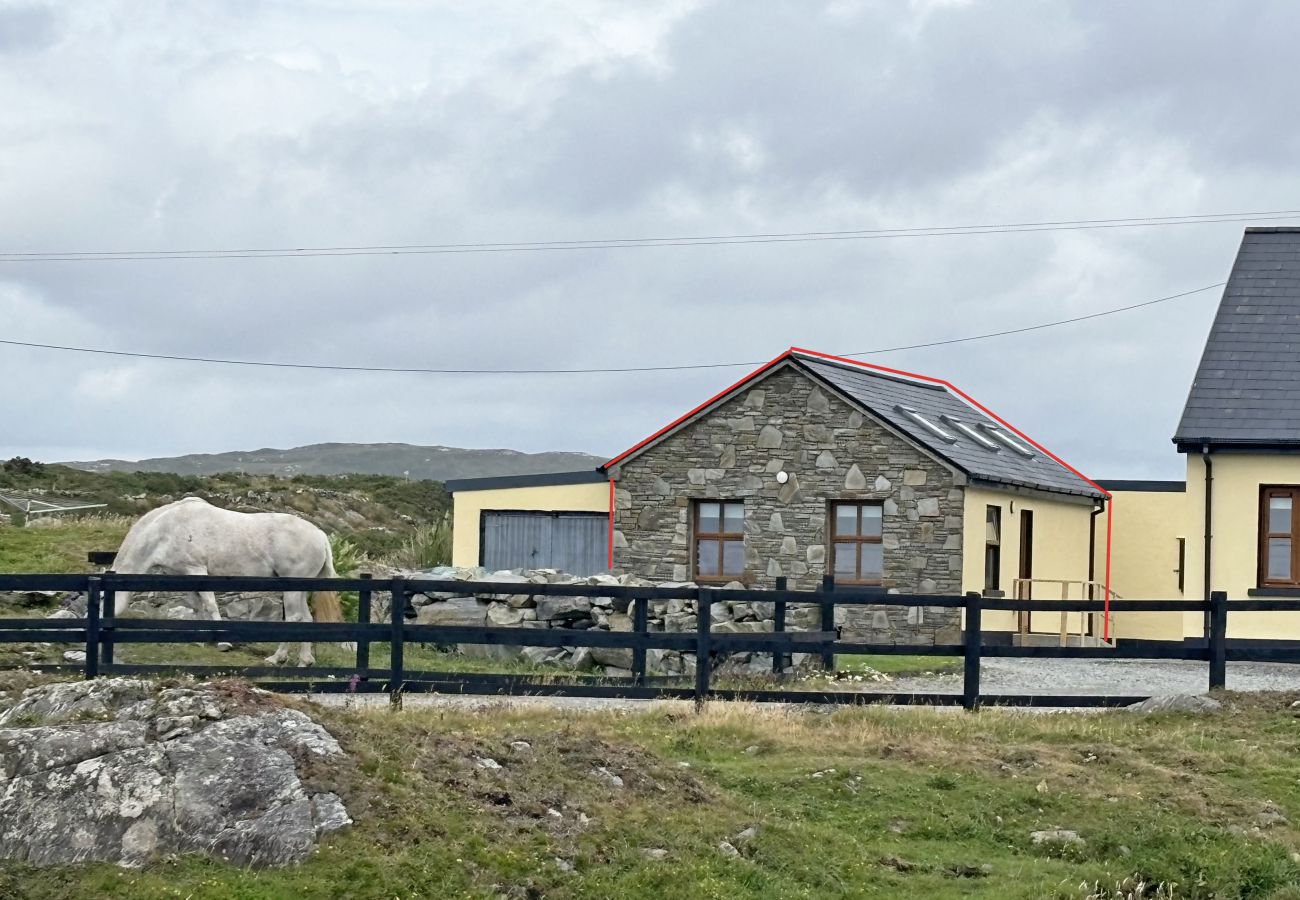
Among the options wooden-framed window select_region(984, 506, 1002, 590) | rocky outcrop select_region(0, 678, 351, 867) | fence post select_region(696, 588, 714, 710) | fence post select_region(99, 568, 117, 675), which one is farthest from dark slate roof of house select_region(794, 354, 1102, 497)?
rocky outcrop select_region(0, 678, 351, 867)

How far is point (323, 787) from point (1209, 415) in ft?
60.2

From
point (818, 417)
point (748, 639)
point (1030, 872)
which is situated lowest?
point (1030, 872)

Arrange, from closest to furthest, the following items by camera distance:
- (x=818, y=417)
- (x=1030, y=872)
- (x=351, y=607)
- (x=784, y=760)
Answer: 1. (x=1030, y=872)
2. (x=784, y=760)
3. (x=351, y=607)
4. (x=818, y=417)

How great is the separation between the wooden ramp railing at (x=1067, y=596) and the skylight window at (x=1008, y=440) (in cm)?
264

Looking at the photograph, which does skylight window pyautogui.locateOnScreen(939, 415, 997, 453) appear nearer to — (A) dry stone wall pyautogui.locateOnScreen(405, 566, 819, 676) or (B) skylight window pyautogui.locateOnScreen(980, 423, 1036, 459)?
(B) skylight window pyautogui.locateOnScreen(980, 423, 1036, 459)

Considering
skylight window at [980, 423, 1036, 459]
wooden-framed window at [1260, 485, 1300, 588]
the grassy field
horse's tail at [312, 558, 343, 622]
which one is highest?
skylight window at [980, 423, 1036, 459]

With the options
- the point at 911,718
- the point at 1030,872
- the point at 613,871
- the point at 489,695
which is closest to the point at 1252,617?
the point at 911,718

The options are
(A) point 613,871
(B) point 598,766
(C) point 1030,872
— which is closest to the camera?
(A) point 613,871

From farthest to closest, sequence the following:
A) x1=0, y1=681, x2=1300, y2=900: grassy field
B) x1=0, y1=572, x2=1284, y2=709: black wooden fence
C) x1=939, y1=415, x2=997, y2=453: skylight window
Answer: x1=939, y1=415, x2=997, y2=453: skylight window, x1=0, y1=572, x2=1284, y2=709: black wooden fence, x1=0, y1=681, x2=1300, y2=900: grassy field

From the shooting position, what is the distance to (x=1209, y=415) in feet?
80.8

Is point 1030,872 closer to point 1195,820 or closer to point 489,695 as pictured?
point 1195,820

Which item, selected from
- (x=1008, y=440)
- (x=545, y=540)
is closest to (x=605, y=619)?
(x=545, y=540)

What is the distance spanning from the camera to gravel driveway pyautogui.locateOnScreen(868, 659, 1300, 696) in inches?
749

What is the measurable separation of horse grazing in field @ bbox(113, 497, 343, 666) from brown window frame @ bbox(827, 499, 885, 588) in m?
8.69
